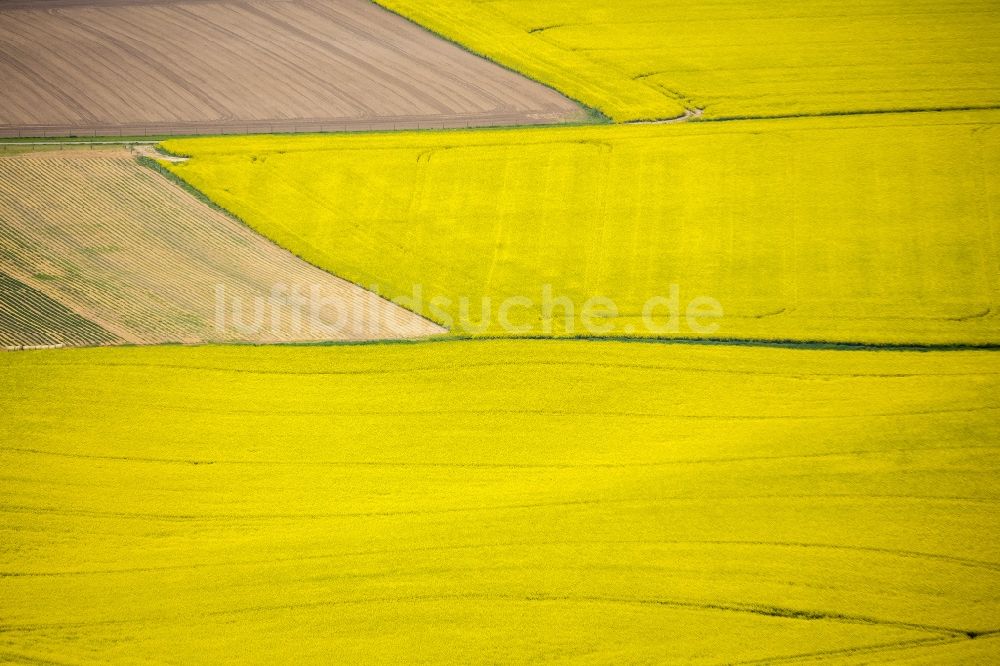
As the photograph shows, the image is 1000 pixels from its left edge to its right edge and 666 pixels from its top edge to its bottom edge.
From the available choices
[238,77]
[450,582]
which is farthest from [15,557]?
[238,77]

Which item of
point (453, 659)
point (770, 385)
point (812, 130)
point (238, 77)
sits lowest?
point (453, 659)

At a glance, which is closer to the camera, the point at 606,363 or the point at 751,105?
the point at 606,363

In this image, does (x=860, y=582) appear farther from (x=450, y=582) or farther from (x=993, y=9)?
(x=993, y=9)

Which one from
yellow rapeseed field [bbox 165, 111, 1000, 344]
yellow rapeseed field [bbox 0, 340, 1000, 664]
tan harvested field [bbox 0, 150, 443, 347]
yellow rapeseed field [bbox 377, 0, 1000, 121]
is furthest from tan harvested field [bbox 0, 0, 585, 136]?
yellow rapeseed field [bbox 0, 340, 1000, 664]

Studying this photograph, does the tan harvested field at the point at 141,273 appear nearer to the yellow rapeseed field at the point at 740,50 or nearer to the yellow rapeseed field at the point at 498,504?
the yellow rapeseed field at the point at 498,504

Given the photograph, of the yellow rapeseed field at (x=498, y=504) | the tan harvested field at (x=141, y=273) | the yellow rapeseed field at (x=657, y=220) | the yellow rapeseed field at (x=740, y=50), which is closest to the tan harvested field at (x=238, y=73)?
the yellow rapeseed field at (x=740, y=50)

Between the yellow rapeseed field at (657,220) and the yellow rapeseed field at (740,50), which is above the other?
the yellow rapeseed field at (740,50)

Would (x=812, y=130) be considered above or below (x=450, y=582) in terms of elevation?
above

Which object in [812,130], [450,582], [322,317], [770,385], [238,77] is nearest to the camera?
[450,582]
